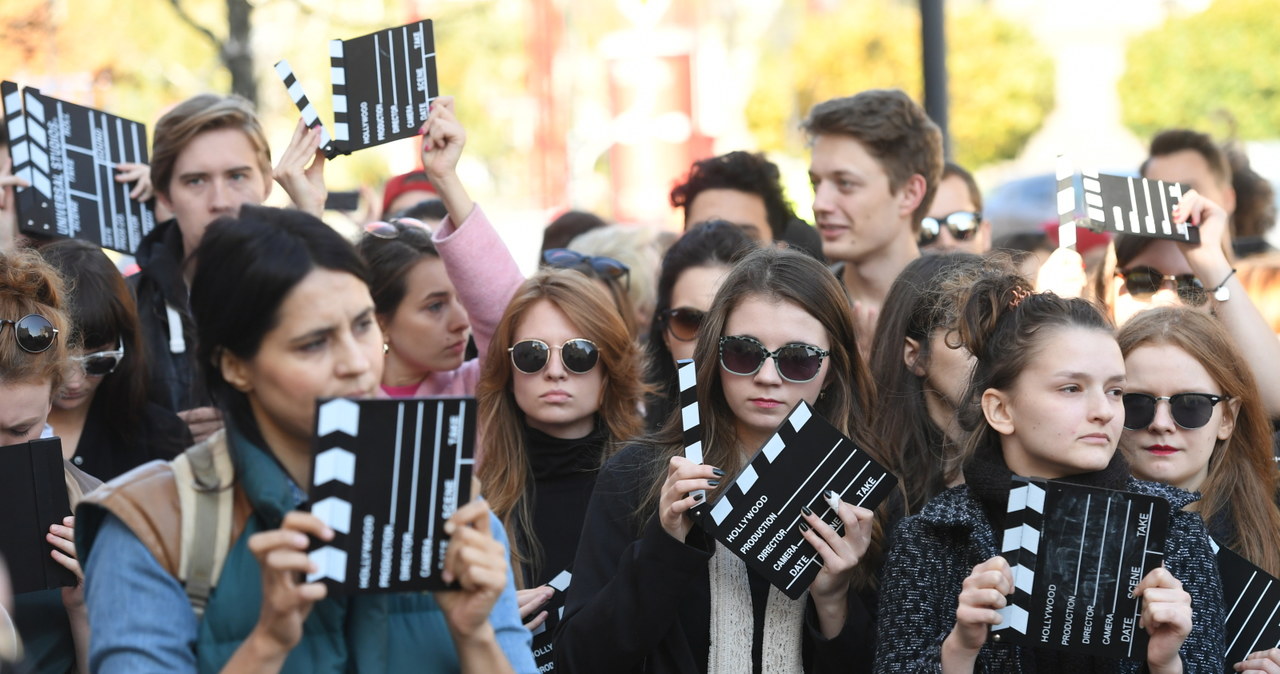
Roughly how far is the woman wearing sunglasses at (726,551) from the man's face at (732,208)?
2328 mm

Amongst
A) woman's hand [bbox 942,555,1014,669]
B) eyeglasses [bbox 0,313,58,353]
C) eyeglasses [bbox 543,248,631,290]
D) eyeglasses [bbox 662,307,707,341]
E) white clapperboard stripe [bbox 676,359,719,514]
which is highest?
eyeglasses [bbox 543,248,631,290]

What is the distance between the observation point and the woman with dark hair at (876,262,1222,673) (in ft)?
12.0

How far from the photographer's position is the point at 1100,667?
12.0 feet

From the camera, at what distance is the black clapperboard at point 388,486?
2713 mm

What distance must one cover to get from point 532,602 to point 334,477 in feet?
5.62

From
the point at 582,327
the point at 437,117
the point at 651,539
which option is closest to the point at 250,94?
the point at 437,117

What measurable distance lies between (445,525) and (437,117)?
280 centimetres

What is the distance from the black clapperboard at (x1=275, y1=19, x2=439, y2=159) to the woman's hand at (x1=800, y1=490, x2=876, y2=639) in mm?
2306

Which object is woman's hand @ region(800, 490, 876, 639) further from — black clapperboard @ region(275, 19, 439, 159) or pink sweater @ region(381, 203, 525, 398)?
black clapperboard @ region(275, 19, 439, 159)

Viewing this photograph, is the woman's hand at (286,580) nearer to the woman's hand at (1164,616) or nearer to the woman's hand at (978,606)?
the woman's hand at (978,606)

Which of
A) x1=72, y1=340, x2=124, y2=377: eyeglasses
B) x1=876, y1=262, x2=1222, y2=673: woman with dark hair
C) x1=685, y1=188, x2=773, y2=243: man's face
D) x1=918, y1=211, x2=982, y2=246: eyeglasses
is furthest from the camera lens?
x1=918, y1=211, x2=982, y2=246: eyeglasses

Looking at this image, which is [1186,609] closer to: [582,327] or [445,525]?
[445,525]

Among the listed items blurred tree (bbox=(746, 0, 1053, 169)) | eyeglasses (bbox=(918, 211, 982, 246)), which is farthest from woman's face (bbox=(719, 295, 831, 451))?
blurred tree (bbox=(746, 0, 1053, 169))

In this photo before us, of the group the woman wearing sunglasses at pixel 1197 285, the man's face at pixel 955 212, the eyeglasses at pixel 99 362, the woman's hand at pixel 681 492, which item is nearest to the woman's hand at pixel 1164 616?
the woman's hand at pixel 681 492
